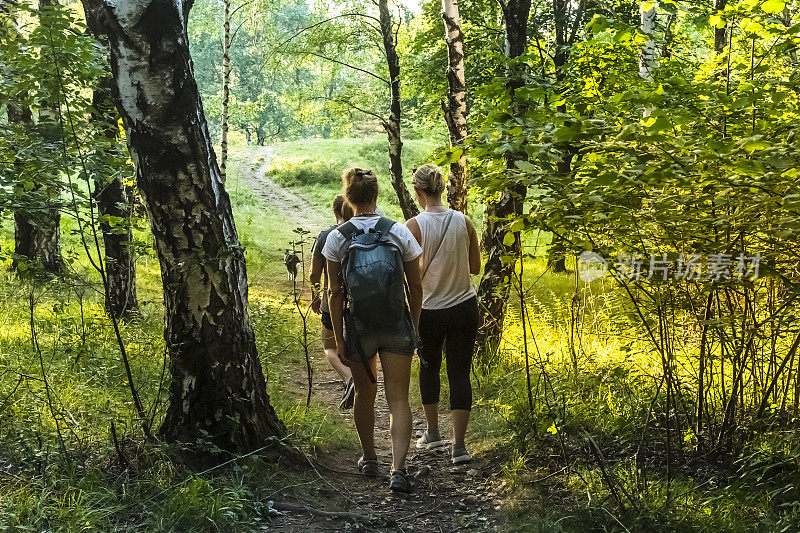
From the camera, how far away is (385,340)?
421cm


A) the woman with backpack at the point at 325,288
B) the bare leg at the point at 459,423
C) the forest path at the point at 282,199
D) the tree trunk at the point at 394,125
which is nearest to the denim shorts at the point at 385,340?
the bare leg at the point at 459,423

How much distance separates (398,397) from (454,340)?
2.43ft

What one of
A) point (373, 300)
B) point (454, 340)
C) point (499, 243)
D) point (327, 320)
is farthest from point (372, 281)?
point (499, 243)

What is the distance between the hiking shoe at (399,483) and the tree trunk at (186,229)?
928 millimetres

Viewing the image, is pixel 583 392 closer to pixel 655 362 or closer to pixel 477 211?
pixel 655 362

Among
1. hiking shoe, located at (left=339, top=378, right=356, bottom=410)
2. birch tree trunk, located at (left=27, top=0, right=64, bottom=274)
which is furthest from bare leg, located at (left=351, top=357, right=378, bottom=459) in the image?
birch tree trunk, located at (left=27, top=0, right=64, bottom=274)

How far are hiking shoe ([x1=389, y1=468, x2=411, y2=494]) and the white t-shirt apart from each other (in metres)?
1.44

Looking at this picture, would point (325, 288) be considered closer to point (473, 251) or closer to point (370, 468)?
point (473, 251)

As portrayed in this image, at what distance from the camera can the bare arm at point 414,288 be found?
4.34 m

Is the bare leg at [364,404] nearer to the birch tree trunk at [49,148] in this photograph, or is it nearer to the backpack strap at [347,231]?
the backpack strap at [347,231]

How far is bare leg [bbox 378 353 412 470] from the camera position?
14.0ft

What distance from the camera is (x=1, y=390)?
16.7 feet

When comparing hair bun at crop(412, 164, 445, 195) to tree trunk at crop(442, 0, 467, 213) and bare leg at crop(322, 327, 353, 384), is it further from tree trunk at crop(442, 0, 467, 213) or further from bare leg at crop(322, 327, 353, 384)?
tree trunk at crop(442, 0, 467, 213)

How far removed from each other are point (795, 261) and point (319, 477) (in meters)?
3.23
